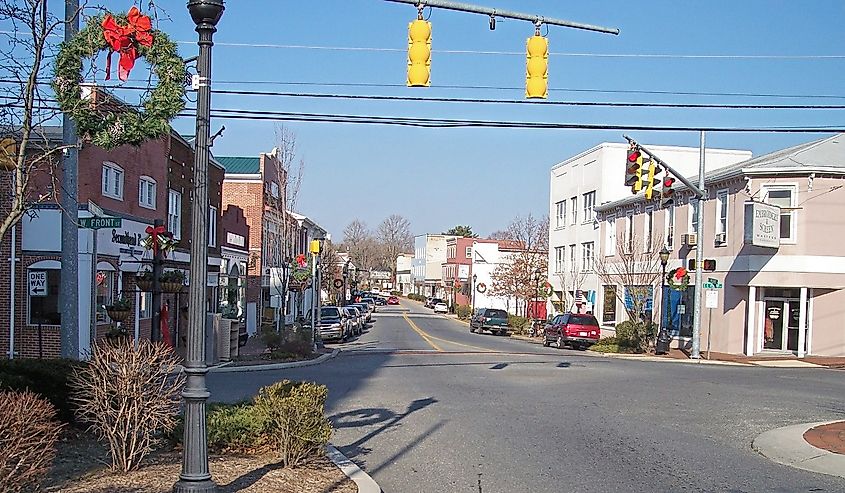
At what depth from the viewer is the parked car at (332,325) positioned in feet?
139

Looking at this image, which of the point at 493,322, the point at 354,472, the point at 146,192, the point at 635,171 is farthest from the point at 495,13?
the point at 493,322

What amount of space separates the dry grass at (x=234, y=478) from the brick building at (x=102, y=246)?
915 centimetres

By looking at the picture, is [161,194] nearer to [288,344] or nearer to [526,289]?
[288,344]

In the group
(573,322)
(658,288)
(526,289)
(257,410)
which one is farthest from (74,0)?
(526,289)

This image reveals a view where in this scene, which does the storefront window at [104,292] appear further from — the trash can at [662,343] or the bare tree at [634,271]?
the trash can at [662,343]

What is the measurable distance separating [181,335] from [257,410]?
2385cm

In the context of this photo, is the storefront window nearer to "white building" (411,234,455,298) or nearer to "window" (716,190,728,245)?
"window" (716,190,728,245)

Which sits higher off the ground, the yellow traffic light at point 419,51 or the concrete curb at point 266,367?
the yellow traffic light at point 419,51

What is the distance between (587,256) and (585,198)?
152 inches

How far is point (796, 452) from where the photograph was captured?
12.4m

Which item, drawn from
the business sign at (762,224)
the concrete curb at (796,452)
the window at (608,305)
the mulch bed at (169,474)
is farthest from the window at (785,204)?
the mulch bed at (169,474)

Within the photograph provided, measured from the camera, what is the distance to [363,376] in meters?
22.7

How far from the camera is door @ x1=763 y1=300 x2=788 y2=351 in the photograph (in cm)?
3519

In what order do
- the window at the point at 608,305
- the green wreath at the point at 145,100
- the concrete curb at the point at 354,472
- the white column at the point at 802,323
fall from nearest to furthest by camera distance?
the green wreath at the point at 145,100 → the concrete curb at the point at 354,472 → the white column at the point at 802,323 → the window at the point at 608,305
